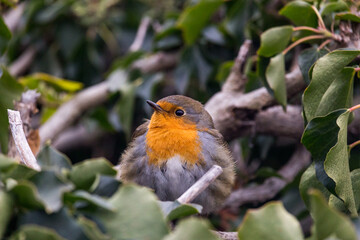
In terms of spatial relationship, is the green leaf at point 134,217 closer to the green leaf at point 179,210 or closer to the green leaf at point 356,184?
the green leaf at point 179,210

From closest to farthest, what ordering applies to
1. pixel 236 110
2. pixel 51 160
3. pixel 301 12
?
pixel 51 160, pixel 301 12, pixel 236 110

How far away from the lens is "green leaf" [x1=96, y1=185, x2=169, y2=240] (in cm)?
139

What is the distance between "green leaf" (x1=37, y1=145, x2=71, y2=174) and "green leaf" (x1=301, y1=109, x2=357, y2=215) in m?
1.04

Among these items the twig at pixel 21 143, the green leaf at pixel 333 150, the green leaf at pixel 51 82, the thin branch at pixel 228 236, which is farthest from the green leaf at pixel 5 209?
the green leaf at pixel 51 82

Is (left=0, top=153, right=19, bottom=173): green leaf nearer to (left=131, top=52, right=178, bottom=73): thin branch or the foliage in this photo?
the foliage

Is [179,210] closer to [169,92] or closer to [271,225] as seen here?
[271,225]

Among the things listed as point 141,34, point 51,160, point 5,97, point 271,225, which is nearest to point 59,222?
point 51,160

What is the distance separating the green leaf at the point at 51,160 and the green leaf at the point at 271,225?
637 millimetres

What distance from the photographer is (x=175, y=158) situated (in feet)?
9.54

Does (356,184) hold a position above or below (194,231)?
below

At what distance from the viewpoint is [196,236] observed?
132 centimetres

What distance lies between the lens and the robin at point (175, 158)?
2.88m

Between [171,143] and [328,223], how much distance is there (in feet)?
5.50

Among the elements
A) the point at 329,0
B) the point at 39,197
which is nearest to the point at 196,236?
the point at 39,197
